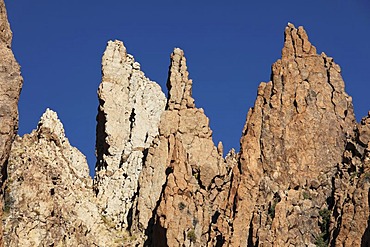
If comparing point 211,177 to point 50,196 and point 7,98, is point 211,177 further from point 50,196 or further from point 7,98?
point 7,98

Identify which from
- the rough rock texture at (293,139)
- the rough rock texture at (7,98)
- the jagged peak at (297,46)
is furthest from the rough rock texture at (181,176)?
the rough rock texture at (7,98)

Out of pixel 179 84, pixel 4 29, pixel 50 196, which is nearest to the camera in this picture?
pixel 4 29

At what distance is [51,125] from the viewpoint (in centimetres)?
15125

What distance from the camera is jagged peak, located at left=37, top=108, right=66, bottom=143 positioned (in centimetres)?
14925

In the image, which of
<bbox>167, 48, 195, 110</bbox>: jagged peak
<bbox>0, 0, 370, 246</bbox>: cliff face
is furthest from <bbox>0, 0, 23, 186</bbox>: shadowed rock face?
<bbox>167, 48, 195, 110</bbox>: jagged peak

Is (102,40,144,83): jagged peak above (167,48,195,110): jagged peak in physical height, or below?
above

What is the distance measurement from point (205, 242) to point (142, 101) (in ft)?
164

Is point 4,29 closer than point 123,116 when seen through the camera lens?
Yes

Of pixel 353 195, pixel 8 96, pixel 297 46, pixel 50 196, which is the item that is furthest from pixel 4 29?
pixel 297 46

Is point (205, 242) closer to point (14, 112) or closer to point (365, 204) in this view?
point (365, 204)

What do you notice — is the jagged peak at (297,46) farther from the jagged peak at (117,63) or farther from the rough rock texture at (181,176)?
the jagged peak at (117,63)

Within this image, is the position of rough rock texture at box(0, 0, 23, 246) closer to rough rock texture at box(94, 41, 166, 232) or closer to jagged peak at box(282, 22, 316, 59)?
jagged peak at box(282, 22, 316, 59)

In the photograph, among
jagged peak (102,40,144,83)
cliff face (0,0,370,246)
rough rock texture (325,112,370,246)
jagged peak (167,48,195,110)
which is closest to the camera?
rough rock texture (325,112,370,246)

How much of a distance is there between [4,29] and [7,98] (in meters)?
5.58
